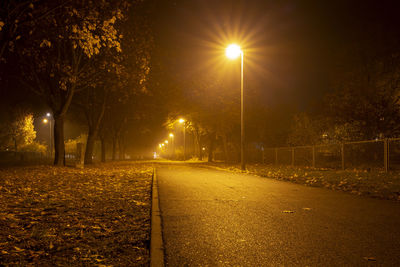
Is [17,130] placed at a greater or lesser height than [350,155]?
greater

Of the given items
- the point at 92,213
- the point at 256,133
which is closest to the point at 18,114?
the point at 256,133

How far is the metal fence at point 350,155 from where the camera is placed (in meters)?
13.8

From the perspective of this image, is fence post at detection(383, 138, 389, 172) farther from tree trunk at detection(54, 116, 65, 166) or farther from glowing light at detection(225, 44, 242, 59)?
tree trunk at detection(54, 116, 65, 166)

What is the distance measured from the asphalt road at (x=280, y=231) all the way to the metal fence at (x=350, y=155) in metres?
8.00

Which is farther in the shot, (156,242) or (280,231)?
(280,231)

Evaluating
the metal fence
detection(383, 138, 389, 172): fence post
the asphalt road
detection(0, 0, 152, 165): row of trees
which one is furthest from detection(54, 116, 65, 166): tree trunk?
detection(383, 138, 389, 172): fence post

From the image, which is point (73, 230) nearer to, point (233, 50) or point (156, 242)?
point (156, 242)

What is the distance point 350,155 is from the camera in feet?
55.2

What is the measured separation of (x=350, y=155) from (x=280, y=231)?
14359 mm

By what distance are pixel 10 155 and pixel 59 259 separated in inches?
1547

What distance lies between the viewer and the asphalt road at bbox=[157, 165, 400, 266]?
11.1 feet

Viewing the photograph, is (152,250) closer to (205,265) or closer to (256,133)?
(205,265)

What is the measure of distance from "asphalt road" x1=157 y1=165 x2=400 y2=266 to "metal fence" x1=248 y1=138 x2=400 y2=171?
8004 mm

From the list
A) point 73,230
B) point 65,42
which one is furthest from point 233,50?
point 73,230
